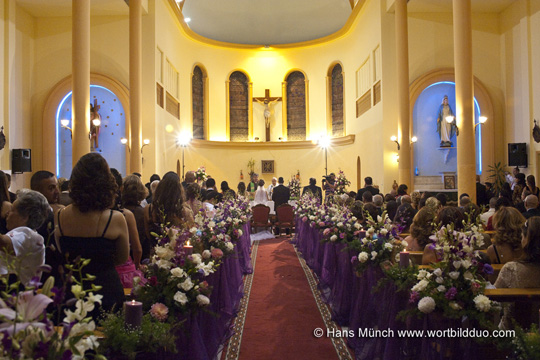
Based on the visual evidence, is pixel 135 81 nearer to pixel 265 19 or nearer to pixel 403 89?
pixel 403 89

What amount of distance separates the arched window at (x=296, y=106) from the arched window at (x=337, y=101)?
5.37ft

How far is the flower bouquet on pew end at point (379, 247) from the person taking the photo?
13.5 ft

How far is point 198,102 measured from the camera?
22.4 meters

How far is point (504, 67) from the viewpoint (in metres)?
15.3

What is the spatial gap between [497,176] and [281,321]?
11947 millimetres

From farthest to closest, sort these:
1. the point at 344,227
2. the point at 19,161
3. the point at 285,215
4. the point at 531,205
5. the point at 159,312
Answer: the point at 19,161
the point at 285,215
the point at 531,205
the point at 344,227
the point at 159,312

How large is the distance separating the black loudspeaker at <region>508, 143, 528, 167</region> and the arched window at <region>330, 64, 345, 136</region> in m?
8.75

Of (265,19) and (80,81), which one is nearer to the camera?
(80,81)

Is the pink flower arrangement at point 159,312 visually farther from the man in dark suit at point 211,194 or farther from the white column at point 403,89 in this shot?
the white column at point 403,89

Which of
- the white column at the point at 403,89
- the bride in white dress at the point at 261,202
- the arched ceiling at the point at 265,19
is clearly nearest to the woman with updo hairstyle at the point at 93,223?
the bride in white dress at the point at 261,202

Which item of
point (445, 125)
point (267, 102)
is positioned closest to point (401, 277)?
point (445, 125)

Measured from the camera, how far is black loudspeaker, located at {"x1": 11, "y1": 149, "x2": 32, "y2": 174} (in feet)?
42.7

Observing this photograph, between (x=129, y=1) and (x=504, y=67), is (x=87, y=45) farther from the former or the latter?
(x=504, y=67)

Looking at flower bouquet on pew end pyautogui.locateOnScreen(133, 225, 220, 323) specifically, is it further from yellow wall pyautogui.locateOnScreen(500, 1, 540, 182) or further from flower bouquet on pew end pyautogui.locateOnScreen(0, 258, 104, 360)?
yellow wall pyautogui.locateOnScreen(500, 1, 540, 182)
